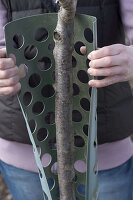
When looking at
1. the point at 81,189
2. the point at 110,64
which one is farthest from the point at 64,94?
the point at 81,189

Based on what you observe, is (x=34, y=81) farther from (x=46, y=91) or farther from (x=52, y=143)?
(x=52, y=143)

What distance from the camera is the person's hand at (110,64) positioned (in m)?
0.88

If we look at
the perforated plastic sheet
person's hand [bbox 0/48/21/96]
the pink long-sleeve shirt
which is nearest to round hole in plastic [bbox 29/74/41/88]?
the perforated plastic sheet

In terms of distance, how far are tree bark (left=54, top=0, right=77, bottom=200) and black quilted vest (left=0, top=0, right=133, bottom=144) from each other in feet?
0.87

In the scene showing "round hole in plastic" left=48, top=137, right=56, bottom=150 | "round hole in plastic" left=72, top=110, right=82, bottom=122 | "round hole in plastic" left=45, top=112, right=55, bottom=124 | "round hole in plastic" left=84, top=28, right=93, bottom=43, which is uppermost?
"round hole in plastic" left=84, top=28, right=93, bottom=43

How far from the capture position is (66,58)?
0.85m

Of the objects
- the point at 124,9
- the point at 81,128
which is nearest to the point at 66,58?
the point at 81,128

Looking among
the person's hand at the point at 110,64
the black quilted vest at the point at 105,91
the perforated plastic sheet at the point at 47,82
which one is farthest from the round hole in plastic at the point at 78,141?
the person's hand at the point at 110,64

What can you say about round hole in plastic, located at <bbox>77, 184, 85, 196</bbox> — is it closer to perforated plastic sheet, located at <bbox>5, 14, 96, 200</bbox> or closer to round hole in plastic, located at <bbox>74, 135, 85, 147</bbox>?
perforated plastic sheet, located at <bbox>5, 14, 96, 200</bbox>

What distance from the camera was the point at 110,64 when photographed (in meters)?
0.89

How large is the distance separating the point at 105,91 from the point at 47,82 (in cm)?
23

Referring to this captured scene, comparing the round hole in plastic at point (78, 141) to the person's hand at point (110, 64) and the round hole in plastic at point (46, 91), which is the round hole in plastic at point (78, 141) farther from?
the person's hand at point (110, 64)

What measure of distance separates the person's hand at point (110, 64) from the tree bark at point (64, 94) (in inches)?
2.1

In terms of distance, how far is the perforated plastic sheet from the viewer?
0.93m
